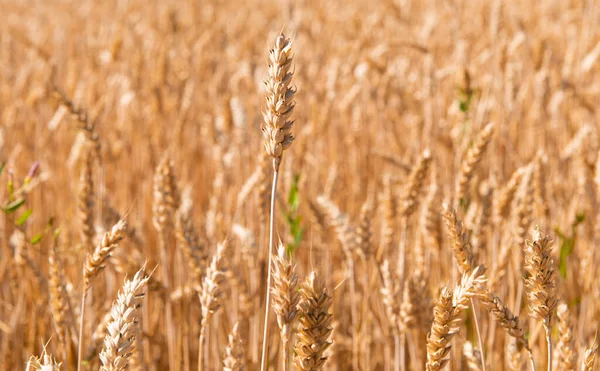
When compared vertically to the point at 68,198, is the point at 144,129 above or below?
above

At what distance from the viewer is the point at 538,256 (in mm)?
878

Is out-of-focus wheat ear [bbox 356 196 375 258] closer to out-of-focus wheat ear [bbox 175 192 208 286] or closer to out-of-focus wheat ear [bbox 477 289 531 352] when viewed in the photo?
out-of-focus wheat ear [bbox 175 192 208 286]

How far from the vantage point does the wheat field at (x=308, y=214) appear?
37.9 inches

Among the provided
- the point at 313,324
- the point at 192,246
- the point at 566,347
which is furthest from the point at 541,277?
the point at 192,246

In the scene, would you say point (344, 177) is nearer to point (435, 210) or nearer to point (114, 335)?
point (435, 210)

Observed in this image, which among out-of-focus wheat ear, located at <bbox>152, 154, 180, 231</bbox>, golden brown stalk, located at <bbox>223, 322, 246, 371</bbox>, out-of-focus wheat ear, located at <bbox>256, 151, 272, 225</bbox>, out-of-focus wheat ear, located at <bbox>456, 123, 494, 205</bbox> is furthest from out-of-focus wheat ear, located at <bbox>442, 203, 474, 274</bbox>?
out-of-focus wheat ear, located at <bbox>152, 154, 180, 231</bbox>

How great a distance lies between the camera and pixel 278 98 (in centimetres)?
83

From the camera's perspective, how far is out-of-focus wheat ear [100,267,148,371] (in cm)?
79

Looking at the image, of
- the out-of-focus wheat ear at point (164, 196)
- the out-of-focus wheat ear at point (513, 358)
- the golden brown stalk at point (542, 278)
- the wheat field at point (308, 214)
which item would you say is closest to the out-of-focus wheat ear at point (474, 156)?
the wheat field at point (308, 214)

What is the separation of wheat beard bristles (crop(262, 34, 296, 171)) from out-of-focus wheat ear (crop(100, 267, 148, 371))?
259 mm

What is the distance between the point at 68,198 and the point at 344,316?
1394 mm

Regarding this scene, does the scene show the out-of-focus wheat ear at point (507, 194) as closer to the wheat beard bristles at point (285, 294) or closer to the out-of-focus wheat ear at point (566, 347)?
the out-of-focus wheat ear at point (566, 347)

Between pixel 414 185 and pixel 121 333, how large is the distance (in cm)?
90

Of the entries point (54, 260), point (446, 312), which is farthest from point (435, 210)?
point (54, 260)
